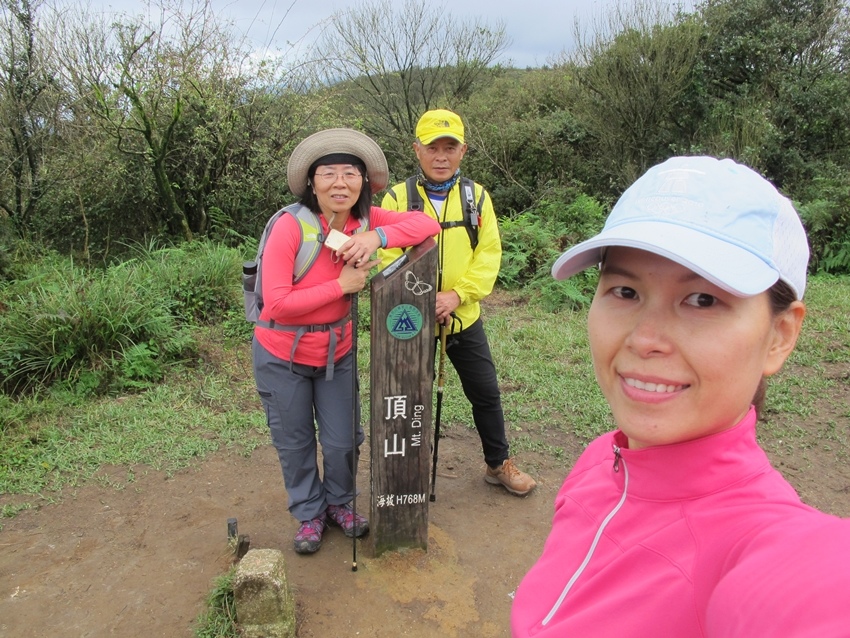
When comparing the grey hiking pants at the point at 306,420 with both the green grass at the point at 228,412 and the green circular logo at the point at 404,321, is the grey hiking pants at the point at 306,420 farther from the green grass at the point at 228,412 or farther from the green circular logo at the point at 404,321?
the green grass at the point at 228,412

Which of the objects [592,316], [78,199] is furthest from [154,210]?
[592,316]

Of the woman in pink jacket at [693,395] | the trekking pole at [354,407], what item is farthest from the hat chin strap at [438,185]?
the woman in pink jacket at [693,395]

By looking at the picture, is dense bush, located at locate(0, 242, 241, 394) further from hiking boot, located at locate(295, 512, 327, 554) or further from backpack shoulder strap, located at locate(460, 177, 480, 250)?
backpack shoulder strap, located at locate(460, 177, 480, 250)

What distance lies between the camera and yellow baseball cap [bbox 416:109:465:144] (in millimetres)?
3219

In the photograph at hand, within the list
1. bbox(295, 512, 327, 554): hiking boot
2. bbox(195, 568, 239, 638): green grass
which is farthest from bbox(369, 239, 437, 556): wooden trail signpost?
bbox(195, 568, 239, 638): green grass

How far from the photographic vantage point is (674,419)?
34.8 inches

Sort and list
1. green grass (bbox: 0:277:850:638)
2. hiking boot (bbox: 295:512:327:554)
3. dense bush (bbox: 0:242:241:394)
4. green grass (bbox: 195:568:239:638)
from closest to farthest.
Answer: green grass (bbox: 195:568:239:638) → hiking boot (bbox: 295:512:327:554) → green grass (bbox: 0:277:850:638) → dense bush (bbox: 0:242:241:394)

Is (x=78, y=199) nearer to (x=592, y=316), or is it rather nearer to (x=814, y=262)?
(x=592, y=316)

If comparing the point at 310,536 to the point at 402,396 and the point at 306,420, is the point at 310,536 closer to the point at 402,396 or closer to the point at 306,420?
the point at 306,420

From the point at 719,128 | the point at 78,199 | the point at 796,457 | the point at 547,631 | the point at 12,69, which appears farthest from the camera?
the point at 719,128

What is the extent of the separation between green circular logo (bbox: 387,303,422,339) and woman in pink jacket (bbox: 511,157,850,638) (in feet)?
5.82

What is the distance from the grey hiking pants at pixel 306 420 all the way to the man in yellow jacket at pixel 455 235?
2.07 ft

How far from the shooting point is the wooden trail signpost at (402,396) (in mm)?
2725

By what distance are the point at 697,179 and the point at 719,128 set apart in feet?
39.4
